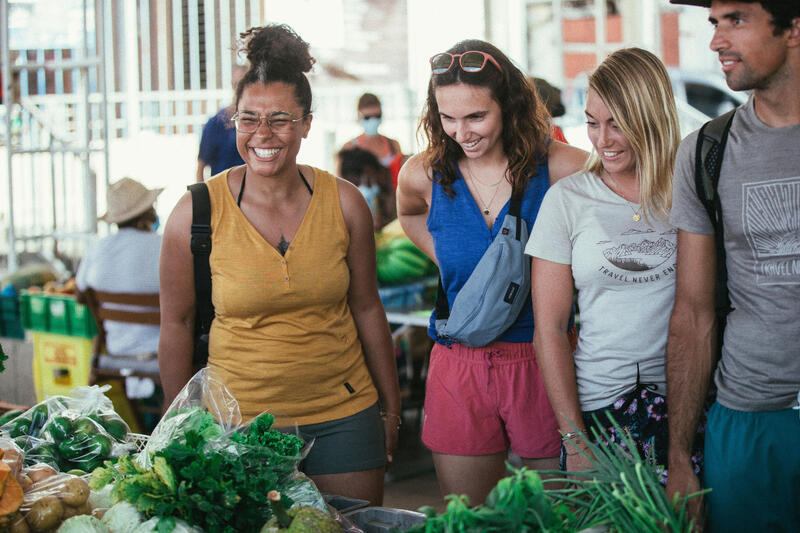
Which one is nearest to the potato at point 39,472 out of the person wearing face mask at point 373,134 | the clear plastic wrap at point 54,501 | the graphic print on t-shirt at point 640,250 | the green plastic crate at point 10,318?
the clear plastic wrap at point 54,501

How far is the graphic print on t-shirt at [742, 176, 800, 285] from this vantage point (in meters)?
1.80

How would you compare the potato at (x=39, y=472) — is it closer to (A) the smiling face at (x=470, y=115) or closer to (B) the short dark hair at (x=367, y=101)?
(A) the smiling face at (x=470, y=115)

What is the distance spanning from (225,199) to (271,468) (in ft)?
2.85

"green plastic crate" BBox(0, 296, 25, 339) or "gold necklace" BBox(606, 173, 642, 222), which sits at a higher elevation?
"gold necklace" BBox(606, 173, 642, 222)

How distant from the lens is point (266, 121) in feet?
7.55

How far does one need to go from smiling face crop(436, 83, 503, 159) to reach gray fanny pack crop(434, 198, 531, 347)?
181mm

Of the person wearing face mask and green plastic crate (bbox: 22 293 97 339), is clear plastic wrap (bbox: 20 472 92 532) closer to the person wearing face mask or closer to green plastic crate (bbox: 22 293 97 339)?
green plastic crate (bbox: 22 293 97 339)

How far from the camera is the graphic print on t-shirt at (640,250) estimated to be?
6.79ft

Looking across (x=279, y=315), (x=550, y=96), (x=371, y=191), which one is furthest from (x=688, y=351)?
(x=371, y=191)

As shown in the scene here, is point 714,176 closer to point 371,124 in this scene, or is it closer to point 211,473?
point 211,473

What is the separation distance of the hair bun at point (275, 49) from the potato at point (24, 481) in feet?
3.81

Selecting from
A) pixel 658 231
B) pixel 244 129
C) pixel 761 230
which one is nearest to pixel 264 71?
pixel 244 129

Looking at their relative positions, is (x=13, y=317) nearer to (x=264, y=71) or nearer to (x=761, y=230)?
(x=264, y=71)

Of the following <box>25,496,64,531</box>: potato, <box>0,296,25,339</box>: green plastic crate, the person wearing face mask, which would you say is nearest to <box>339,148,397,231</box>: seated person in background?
the person wearing face mask
